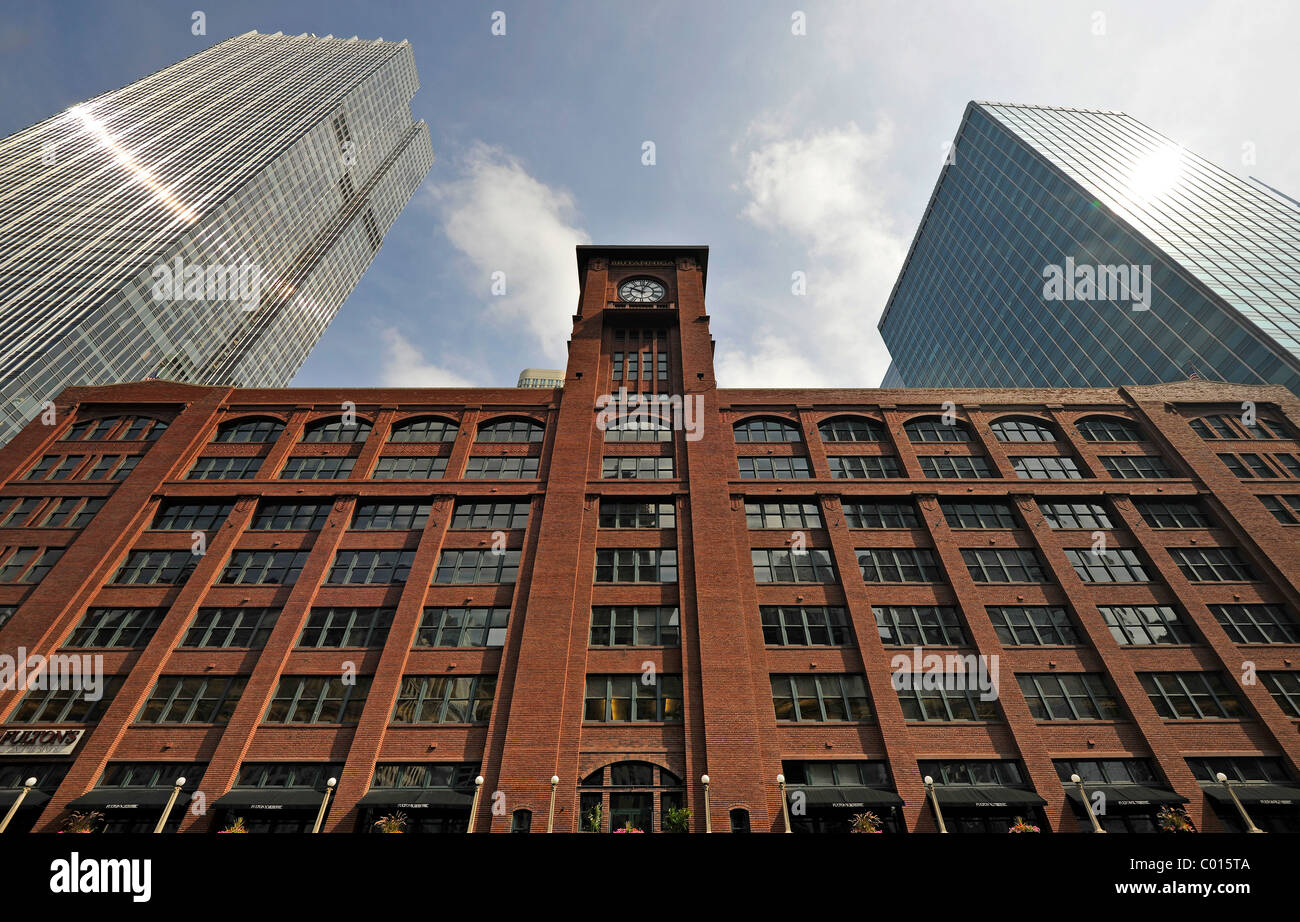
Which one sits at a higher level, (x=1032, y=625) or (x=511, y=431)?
(x=511, y=431)

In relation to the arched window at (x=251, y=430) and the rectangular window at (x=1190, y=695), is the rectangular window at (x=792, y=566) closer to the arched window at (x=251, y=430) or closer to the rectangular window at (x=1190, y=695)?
the rectangular window at (x=1190, y=695)

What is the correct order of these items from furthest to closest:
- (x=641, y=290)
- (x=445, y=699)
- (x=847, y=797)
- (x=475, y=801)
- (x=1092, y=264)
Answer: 1. (x=1092, y=264)
2. (x=641, y=290)
3. (x=445, y=699)
4. (x=847, y=797)
5. (x=475, y=801)

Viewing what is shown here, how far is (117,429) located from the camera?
36.2 meters

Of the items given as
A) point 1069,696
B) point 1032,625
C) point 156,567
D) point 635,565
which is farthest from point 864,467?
point 156,567

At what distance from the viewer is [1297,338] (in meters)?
48.9

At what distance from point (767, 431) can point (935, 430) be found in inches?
393

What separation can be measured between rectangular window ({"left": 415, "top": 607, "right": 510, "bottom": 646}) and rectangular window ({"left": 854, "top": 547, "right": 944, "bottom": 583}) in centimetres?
1713

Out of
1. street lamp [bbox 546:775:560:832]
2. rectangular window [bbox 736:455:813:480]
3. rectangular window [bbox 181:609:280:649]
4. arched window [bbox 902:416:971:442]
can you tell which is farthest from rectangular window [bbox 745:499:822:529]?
rectangular window [bbox 181:609:280:649]

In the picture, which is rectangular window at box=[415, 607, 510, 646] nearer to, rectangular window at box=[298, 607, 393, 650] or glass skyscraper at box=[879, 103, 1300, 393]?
rectangular window at box=[298, 607, 393, 650]

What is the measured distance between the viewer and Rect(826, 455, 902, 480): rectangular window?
34250 millimetres

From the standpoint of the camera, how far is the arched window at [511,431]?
36031 millimetres

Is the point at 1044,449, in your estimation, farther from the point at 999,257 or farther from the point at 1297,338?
the point at 999,257

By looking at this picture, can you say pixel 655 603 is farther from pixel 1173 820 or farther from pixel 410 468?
pixel 1173 820

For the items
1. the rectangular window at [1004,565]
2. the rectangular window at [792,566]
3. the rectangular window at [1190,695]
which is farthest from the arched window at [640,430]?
the rectangular window at [1190,695]
